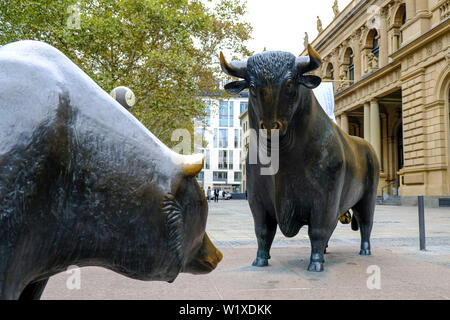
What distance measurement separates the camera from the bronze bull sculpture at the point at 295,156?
3166 millimetres

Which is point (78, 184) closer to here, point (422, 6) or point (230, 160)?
point (422, 6)

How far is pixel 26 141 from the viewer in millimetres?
944

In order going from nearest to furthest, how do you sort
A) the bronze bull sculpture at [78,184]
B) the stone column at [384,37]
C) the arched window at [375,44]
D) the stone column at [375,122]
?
the bronze bull sculpture at [78,184] < the stone column at [384,37] < the stone column at [375,122] < the arched window at [375,44]

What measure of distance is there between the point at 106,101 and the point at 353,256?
4331 mm

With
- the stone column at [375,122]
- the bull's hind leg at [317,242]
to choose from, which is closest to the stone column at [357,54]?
the stone column at [375,122]

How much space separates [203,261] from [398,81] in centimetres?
2744

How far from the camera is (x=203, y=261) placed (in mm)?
1379

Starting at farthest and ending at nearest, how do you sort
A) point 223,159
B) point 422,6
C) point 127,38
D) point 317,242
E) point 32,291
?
point 223,159
point 422,6
point 127,38
point 317,242
point 32,291

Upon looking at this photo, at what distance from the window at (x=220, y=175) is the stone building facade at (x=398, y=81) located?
147 ft

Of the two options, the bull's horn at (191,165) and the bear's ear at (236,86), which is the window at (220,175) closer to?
the bear's ear at (236,86)

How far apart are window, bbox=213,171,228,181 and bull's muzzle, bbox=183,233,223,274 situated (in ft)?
266

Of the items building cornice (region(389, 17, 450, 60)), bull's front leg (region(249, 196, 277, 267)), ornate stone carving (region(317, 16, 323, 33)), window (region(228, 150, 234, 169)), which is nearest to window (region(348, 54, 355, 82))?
ornate stone carving (region(317, 16, 323, 33))

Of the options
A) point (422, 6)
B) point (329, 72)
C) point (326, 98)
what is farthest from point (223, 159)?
point (326, 98)
